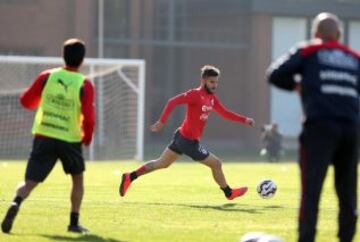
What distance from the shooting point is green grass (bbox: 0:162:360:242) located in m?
10.9

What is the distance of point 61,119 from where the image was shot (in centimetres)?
1064

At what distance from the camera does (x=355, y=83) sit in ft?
28.8

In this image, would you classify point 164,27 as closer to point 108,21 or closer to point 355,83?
point 108,21

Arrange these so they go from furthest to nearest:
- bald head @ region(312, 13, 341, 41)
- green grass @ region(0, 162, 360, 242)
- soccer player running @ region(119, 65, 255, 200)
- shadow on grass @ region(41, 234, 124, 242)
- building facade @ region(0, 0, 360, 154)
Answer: building facade @ region(0, 0, 360, 154) < soccer player running @ region(119, 65, 255, 200) < green grass @ region(0, 162, 360, 242) < shadow on grass @ region(41, 234, 124, 242) < bald head @ region(312, 13, 341, 41)

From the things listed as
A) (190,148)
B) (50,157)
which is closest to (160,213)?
(190,148)

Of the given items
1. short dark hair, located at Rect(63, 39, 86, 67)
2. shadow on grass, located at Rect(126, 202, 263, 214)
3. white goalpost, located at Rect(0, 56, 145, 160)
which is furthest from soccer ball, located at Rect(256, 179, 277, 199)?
white goalpost, located at Rect(0, 56, 145, 160)

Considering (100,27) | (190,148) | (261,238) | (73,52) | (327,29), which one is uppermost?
(100,27)

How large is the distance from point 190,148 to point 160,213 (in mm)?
2161

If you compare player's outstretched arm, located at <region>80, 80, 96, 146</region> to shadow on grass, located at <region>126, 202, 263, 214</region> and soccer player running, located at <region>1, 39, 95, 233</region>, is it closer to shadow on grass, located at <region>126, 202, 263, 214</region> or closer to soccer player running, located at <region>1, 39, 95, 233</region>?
soccer player running, located at <region>1, 39, 95, 233</region>

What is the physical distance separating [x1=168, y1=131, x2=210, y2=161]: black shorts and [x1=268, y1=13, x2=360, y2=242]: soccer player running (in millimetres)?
6529

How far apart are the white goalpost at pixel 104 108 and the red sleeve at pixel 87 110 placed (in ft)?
75.1

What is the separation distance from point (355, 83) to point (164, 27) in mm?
40436

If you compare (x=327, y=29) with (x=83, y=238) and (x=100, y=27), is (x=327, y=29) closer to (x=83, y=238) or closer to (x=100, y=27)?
(x=83, y=238)

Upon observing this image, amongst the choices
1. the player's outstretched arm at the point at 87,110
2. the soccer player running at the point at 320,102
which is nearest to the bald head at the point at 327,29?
the soccer player running at the point at 320,102
